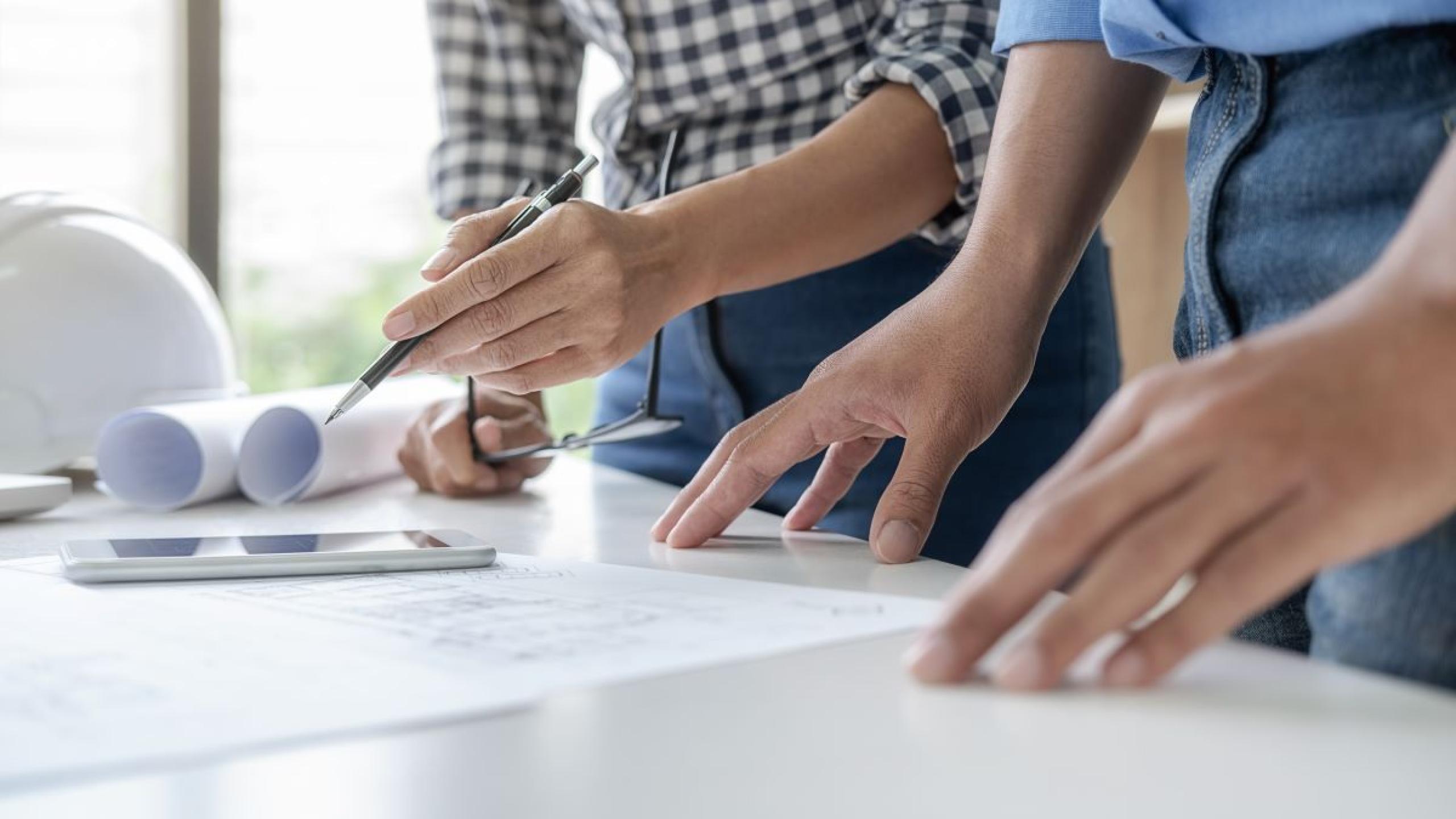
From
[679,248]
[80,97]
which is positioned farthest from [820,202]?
[80,97]

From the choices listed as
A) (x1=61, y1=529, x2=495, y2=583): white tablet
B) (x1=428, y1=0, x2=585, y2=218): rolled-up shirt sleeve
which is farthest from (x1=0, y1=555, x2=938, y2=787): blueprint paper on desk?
(x1=428, y1=0, x2=585, y2=218): rolled-up shirt sleeve

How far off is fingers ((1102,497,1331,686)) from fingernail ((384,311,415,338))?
49 cm

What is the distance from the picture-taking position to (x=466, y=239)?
2.68 feet

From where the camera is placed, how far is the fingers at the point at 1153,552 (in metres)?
0.38

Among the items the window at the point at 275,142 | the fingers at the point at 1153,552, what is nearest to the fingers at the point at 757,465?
the fingers at the point at 1153,552

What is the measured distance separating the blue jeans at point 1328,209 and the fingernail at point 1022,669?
0.14 metres

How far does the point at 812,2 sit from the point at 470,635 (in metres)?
0.75

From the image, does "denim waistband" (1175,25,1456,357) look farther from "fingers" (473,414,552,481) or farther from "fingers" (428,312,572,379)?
"fingers" (473,414,552,481)

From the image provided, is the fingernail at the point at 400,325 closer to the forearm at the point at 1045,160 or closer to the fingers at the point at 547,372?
the fingers at the point at 547,372

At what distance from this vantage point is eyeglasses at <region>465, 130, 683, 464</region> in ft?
3.43

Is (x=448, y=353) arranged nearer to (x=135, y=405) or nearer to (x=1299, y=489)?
(x=135, y=405)

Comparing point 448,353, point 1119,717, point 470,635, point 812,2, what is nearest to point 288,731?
point 470,635

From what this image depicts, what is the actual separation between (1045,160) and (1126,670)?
0.45m

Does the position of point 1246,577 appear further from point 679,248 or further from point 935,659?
point 679,248
